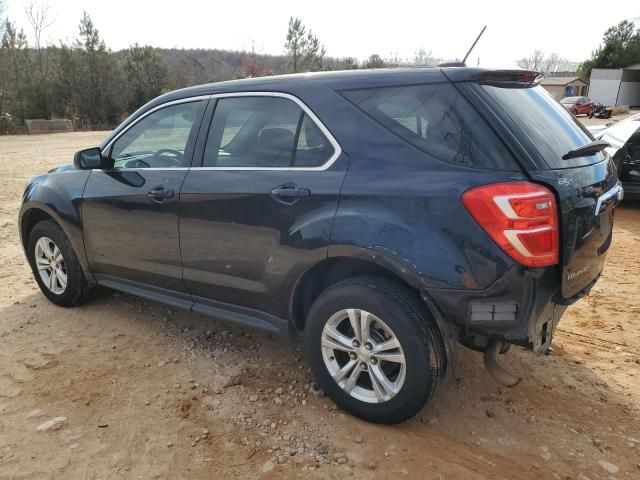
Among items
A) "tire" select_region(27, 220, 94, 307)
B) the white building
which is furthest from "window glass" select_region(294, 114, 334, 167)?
the white building

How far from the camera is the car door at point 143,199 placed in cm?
338

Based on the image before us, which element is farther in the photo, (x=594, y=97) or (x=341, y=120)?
(x=594, y=97)

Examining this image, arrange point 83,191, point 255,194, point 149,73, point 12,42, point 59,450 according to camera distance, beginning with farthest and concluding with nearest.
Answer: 1. point 149,73
2. point 12,42
3. point 83,191
4. point 255,194
5. point 59,450

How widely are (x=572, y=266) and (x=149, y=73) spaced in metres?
35.9

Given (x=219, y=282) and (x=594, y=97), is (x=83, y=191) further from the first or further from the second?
(x=594, y=97)

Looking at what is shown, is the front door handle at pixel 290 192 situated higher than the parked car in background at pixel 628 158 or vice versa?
the front door handle at pixel 290 192

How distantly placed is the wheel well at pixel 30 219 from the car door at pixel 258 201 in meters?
1.76

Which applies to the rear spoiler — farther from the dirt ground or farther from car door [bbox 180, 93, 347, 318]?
the dirt ground

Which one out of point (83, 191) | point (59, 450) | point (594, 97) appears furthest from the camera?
point (594, 97)

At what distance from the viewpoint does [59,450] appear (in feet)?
8.57

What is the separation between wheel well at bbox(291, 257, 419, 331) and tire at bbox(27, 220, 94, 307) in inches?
86.7

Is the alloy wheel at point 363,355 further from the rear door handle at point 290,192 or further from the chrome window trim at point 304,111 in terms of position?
the chrome window trim at point 304,111

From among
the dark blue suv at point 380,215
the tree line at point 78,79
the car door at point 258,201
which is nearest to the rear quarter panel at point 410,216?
the dark blue suv at point 380,215

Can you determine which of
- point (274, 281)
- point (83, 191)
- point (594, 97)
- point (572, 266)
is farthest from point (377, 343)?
point (594, 97)
